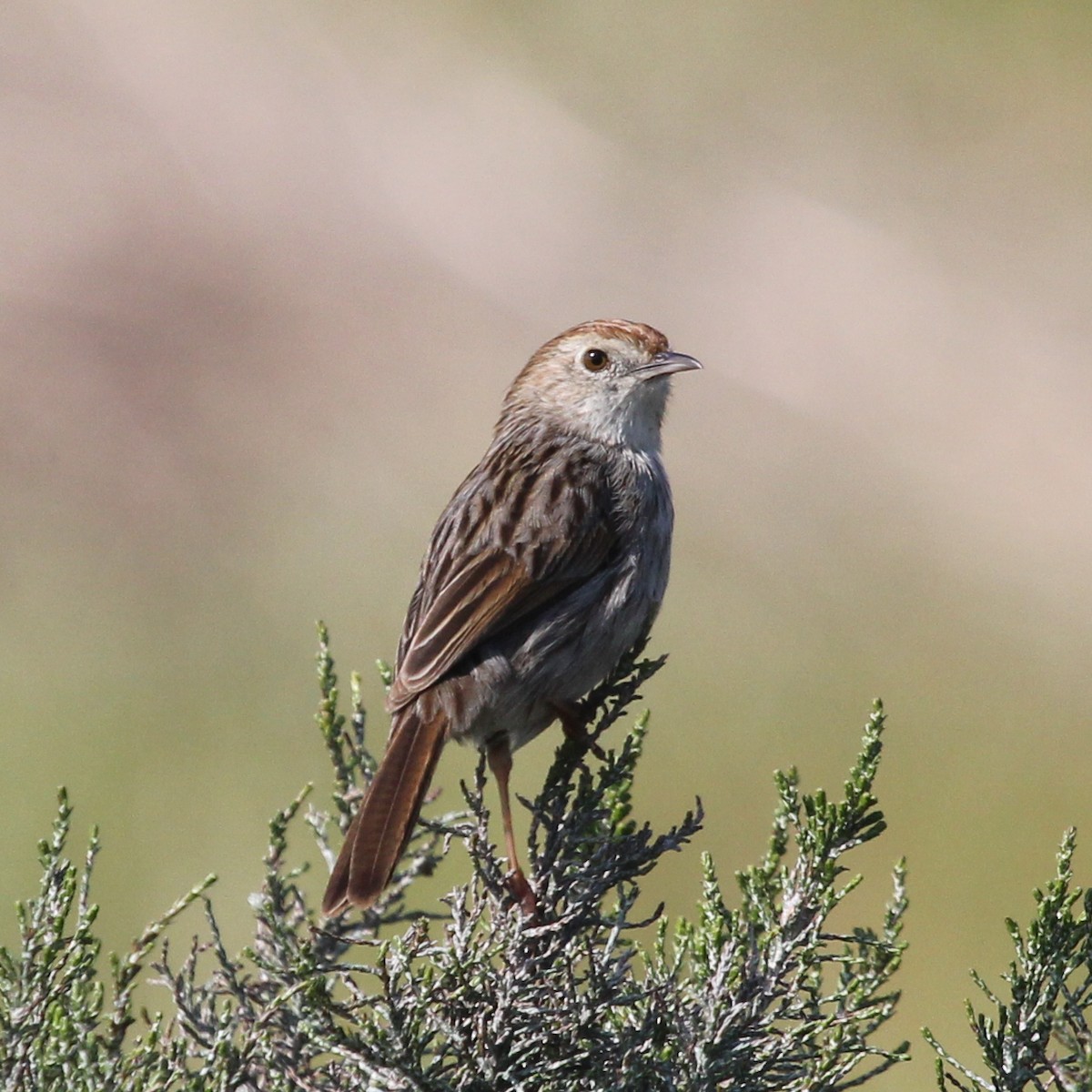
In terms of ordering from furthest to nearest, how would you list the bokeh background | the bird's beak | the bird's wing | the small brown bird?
the bokeh background, the bird's beak, the bird's wing, the small brown bird

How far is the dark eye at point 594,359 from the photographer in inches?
224

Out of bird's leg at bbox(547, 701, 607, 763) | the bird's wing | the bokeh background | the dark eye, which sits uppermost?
the bokeh background

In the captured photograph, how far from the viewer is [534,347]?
52.3 feet

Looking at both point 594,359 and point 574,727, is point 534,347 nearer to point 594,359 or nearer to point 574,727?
point 594,359

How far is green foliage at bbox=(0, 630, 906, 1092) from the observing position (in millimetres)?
3580

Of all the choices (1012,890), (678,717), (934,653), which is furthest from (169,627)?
(1012,890)

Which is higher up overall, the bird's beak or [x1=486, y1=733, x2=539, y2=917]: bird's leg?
the bird's beak

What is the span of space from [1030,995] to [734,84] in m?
16.5

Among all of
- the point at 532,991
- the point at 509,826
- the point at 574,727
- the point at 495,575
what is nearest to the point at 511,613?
the point at 495,575

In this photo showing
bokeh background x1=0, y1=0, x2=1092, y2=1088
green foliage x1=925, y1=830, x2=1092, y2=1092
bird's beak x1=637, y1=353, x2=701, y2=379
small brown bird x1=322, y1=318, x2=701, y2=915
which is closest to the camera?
green foliage x1=925, y1=830, x2=1092, y2=1092

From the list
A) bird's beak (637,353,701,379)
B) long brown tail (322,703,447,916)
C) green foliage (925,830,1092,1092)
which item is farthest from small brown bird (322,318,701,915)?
green foliage (925,830,1092,1092)

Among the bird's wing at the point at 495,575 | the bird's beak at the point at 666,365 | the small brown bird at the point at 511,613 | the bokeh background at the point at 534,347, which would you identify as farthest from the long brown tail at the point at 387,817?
the bokeh background at the point at 534,347

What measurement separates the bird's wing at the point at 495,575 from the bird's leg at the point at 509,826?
321mm

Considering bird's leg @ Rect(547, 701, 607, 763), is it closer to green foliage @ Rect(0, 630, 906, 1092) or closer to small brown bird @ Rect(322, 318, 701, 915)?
small brown bird @ Rect(322, 318, 701, 915)
